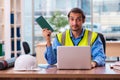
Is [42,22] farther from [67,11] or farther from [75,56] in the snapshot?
[67,11]

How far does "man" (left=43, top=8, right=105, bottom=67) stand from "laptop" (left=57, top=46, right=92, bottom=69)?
0.25m

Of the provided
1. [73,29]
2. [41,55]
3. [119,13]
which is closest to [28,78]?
[73,29]

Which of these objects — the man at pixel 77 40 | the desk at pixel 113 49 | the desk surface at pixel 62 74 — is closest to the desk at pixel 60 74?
the desk surface at pixel 62 74

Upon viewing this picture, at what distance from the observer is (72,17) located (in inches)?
106

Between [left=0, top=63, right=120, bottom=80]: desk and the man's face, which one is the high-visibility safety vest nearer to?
the man's face

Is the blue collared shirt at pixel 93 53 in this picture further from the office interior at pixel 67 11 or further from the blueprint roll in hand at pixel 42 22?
the office interior at pixel 67 11

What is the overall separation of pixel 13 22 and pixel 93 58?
12.1ft

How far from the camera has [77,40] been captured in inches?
111

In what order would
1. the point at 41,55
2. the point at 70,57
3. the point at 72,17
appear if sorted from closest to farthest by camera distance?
the point at 70,57
the point at 72,17
the point at 41,55

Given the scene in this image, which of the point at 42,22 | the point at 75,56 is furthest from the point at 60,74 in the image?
the point at 42,22

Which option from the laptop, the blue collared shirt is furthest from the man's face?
the laptop

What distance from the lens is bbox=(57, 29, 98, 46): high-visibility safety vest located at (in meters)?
2.80

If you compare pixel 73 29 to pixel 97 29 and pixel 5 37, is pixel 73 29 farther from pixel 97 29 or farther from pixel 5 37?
pixel 97 29

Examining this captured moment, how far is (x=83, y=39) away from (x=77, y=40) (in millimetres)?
66
